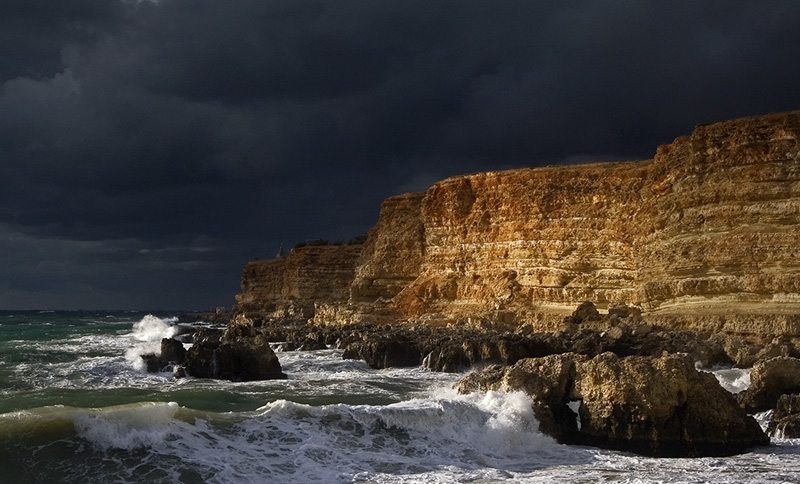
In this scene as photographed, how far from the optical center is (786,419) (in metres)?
13.1

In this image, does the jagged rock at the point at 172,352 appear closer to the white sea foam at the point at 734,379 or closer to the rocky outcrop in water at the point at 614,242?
the white sea foam at the point at 734,379

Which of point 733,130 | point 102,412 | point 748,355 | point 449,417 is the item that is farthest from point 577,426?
point 733,130

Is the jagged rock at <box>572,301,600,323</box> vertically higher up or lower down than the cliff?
lower down

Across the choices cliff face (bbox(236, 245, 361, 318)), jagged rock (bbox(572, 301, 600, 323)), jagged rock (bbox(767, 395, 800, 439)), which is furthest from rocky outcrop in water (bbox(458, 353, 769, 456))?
cliff face (bbox(236, 245, 361, 318))

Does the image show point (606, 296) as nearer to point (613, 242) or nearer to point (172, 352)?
point (613, 242)

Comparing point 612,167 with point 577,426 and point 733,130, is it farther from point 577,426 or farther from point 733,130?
point 577,426

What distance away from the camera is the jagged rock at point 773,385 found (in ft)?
49.0

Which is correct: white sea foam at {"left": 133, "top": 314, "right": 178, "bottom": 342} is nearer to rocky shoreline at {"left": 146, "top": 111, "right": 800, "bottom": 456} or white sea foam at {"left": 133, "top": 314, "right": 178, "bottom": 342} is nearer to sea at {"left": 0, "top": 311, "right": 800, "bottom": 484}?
rocky shoreline at {"left": 146, "top": 111, "right": 800, "bottom": 456}

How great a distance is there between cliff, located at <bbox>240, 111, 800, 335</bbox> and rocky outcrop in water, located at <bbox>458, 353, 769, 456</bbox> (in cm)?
1598

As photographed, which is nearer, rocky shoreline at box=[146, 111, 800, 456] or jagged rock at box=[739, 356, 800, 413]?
rocky shoreline at box=[146, 111, 800, 456]

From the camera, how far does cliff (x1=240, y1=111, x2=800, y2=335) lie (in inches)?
1193

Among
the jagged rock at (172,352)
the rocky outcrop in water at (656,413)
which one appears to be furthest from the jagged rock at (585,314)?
the rocky outcrop in water at (656,413)

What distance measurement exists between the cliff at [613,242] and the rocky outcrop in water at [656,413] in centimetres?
1598

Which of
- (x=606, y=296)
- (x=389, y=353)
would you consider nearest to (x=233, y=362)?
(x=389, y=353)
